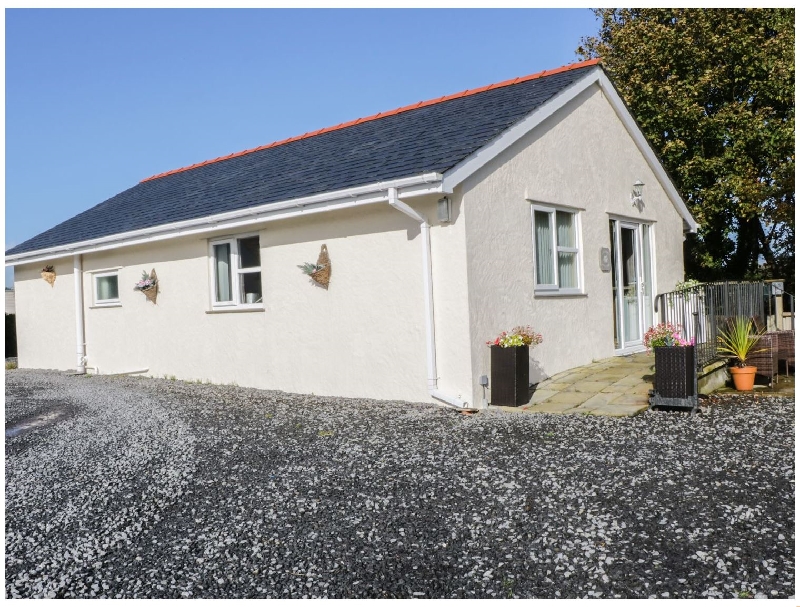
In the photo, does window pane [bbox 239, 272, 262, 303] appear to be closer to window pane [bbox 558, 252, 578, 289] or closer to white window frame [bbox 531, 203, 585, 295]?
white window frame [bbox 531, 203, 585, 295]

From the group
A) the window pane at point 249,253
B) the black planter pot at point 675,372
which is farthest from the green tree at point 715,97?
the window pane at point 249,253

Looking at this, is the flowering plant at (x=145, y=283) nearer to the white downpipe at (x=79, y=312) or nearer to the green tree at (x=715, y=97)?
the white downpipe at (x=79, y=312)

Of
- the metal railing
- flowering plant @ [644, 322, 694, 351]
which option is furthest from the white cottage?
flowering plant @ [644, 322, 694, 351]

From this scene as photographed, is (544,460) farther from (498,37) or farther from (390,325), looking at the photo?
(498,37)

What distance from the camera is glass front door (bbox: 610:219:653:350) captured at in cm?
1160

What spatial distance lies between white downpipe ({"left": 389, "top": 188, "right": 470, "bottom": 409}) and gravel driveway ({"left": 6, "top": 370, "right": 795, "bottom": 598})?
3.39ft

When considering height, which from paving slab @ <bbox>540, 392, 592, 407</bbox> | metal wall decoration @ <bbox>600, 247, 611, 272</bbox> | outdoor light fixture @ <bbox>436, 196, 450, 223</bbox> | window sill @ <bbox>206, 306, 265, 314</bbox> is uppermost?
outdoor light fixture @ <bbox>436, 196, 450, 223</bbox>

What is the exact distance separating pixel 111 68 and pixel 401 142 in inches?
166

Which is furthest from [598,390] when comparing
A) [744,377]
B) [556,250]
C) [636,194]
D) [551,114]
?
[636,194]

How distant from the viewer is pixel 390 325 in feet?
29.8

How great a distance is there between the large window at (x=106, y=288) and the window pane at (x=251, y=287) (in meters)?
3.90

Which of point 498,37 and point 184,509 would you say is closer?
point 184,509

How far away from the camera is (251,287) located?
11.1 metres

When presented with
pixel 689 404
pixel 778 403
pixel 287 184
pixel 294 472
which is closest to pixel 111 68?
pixel 287 184
